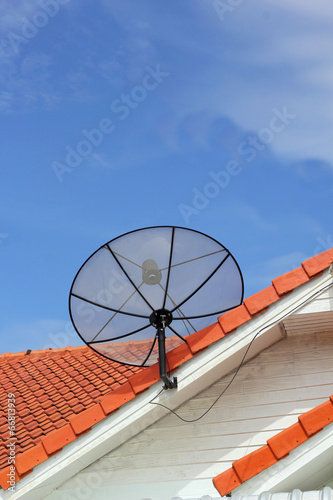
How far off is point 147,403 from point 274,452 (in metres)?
1.57

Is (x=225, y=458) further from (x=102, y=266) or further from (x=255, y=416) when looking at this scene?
(x=102, y=266)

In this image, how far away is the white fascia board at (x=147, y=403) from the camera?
6.37m

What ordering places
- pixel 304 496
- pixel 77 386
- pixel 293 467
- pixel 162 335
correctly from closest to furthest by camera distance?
pixel 304 496
pixel 293 467
pixel 162 335
pixel 77 386

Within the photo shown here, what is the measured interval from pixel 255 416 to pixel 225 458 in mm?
567

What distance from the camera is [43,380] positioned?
9234 millimetres

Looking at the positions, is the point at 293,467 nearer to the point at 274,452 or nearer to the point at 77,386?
the point at 274,452

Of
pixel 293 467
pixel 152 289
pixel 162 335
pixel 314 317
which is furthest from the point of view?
pixel 314 317

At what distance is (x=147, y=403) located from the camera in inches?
255

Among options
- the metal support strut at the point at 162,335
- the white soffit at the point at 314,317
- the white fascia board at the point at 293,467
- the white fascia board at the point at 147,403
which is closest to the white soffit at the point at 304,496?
the white fascia board at the point at 293,467

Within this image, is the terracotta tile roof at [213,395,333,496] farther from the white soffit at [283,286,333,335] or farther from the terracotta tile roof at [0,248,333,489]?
the white soffit at [283,286,333,335]

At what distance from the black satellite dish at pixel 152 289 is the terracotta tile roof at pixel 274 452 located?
155 cm

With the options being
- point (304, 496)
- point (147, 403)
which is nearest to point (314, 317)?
point (147, 403)

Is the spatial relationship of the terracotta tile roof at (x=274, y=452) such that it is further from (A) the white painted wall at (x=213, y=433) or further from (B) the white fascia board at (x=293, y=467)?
(A) the white painted wall at (x=213, y=433)

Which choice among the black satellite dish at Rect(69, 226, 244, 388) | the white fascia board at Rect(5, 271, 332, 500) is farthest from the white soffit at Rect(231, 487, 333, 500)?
the black satellite dish at Rect(69, 226, 244, 388)
